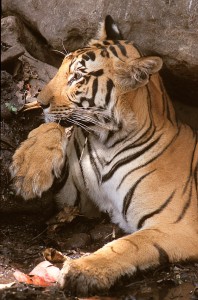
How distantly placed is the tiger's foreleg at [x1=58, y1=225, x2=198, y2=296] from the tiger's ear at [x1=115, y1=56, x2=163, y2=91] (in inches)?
33.0

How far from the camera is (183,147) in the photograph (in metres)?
4.39

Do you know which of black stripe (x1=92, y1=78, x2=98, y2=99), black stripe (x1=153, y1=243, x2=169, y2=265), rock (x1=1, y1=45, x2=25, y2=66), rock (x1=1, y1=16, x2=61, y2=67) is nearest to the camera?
black stripe (x1=153, y1=243, x2=169, y2=265)

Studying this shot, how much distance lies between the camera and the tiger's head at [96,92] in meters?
4.13

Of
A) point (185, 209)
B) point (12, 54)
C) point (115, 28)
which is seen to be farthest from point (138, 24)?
point (185, 209)

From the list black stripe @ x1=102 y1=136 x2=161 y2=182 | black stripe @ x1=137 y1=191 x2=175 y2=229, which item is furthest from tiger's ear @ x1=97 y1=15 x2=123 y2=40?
black stripe @ x1=137 y1=191 x2=175 y2=229

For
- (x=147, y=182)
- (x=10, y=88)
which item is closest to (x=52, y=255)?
(x=147, y=182)

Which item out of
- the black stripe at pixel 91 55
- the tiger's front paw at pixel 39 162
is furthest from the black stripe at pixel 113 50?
the tiger's front paw at pixel 39 162

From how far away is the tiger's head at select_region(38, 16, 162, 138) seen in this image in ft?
13.6

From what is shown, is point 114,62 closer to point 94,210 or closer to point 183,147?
point 183,147

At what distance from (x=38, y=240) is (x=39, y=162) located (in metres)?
0.49

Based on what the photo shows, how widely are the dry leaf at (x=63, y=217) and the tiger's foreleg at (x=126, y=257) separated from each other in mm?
679

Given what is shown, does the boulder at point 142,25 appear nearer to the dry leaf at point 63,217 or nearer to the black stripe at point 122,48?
the black stripe at point 122,48

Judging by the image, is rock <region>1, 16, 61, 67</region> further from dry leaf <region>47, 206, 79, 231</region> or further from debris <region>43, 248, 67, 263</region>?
debris <region>43, 248, 67, 263</region>

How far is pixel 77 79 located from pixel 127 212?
0.85 meters
